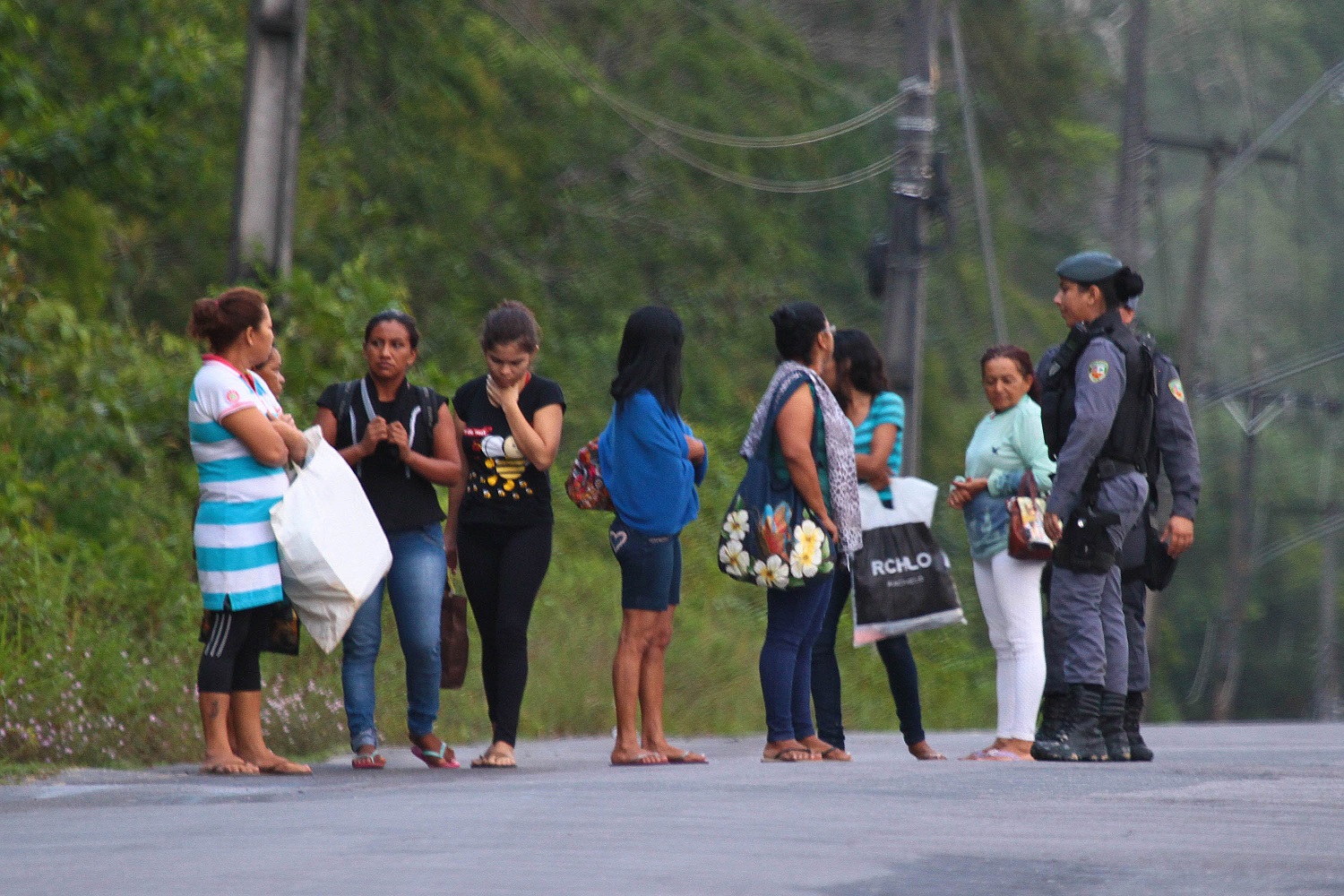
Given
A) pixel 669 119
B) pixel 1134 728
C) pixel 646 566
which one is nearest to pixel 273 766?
pixel 646 566

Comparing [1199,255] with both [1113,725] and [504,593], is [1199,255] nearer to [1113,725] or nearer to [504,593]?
[1113,725]

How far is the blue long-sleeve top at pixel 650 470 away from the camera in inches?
315

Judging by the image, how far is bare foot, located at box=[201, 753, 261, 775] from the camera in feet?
25.0

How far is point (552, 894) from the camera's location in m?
4.61

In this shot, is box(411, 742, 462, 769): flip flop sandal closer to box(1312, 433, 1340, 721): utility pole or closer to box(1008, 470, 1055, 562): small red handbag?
box(1008, 470, 1055, 562): small red handbag

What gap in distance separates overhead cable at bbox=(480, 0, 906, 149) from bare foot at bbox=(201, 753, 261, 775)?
52.1 feet

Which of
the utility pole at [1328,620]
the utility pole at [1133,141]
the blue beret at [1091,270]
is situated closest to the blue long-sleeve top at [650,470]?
the blue beret at [1091,270]

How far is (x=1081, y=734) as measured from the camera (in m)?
8.15

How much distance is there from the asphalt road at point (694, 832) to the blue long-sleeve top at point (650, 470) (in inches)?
38.0

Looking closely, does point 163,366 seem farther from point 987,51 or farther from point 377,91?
point 987,51

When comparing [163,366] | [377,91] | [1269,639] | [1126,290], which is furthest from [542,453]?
[1269,639]

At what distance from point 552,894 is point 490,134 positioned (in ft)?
64.2

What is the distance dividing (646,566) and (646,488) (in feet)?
0.97

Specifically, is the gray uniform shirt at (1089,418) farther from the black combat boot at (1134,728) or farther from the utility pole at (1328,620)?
the utility pole at (1328,620)
